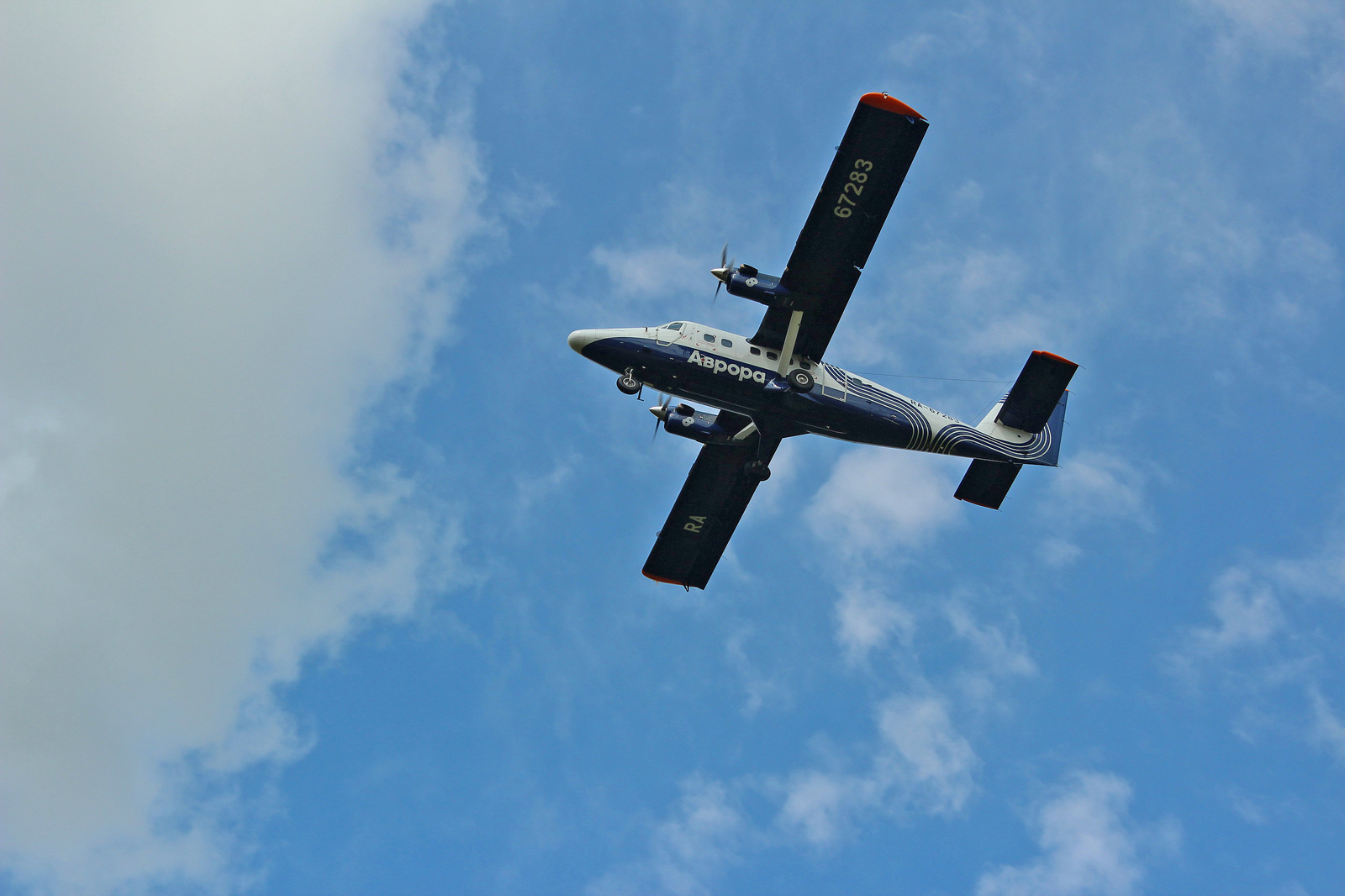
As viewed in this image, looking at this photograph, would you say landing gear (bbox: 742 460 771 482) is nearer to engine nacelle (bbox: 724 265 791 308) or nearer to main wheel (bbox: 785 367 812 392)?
main wheel (bbox: 785 367 812 392)

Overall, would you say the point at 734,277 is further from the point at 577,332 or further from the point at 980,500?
the point at 980,500

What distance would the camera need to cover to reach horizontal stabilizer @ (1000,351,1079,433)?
3641cm

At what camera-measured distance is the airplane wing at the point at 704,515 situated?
129 feet

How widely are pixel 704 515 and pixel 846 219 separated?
515 inches

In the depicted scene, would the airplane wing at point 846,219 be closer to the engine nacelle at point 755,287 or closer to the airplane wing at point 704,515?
the engine nacelle at point 755,287

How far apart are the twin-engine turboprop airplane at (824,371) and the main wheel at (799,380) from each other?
4 cm

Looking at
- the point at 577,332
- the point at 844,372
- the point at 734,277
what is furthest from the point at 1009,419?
the point at 577,332

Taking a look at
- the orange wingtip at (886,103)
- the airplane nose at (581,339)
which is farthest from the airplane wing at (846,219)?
the airplane nose at (581,339)

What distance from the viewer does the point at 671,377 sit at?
112 feet

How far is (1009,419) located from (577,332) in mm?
15361

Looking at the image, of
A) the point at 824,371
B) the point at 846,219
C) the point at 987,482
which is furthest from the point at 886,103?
the point at 987,482

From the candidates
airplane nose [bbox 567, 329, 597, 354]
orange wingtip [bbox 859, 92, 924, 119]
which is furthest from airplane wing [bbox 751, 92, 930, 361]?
airplane nose [bbox 567, 329, 597, 354]

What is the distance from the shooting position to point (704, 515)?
134 ft

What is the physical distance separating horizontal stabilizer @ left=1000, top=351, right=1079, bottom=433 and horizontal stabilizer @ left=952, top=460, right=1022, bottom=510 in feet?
4.94
